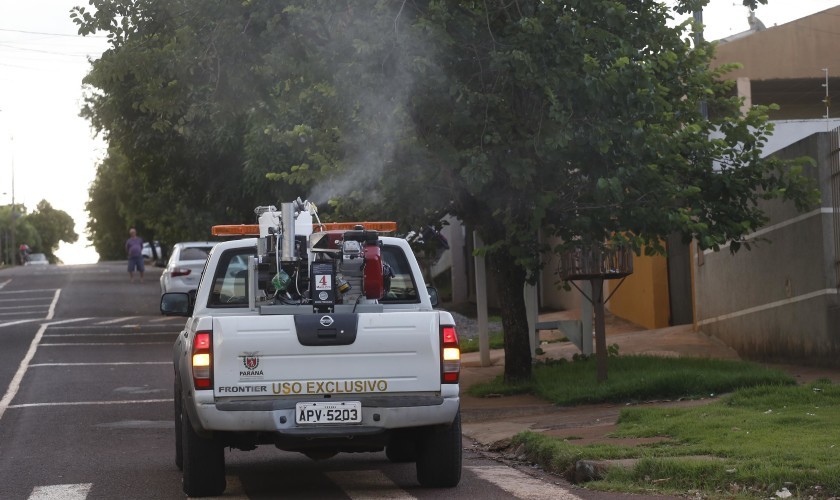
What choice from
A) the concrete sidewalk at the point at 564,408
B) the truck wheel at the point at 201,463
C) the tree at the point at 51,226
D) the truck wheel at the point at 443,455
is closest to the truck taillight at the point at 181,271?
the concrete sidewalk at the point at 564,408

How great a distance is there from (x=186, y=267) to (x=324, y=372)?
1854cm

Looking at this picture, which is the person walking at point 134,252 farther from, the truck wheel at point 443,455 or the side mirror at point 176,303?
the truck wheel at point 443,455

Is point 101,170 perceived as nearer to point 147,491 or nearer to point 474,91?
point 474,91

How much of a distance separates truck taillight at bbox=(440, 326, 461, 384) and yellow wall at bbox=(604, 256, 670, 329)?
45.7 feet

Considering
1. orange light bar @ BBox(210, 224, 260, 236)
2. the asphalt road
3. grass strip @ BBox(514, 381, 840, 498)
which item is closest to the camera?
grass strip @ BBox(514, 381, 840, 498)

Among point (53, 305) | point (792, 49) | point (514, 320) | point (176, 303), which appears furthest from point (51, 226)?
point (176, 303)

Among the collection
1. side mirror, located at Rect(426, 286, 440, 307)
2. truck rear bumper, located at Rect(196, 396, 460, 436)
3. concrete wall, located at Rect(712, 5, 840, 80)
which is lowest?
truck rear bumper, located at Rect(196, 396, 460, 436)

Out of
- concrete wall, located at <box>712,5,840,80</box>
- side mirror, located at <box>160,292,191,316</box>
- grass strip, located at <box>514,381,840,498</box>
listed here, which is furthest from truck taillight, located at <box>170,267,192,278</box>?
side mirror, located at <box>160,292,191,316</box>

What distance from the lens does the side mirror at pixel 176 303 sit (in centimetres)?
992

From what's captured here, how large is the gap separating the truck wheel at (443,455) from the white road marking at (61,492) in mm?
2337

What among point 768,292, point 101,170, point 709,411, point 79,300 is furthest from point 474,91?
point 101,170

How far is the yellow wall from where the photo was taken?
2195 cm

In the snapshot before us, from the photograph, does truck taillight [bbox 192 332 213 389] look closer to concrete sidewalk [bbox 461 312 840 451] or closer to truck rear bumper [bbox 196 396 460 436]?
truck rear bumper [bbox 196 396 460 436]

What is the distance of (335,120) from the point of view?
45.8ft
